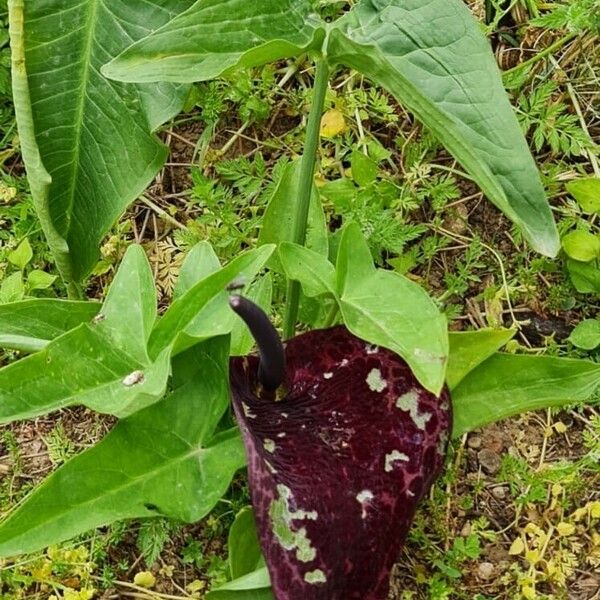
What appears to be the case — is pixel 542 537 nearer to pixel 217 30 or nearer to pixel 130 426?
pixel 130 426

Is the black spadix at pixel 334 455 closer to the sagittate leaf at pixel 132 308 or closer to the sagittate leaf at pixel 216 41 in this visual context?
the sagittate leaf at pixel 132 308

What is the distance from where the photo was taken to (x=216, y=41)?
0.74 m

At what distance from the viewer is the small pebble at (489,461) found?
1.05 metres

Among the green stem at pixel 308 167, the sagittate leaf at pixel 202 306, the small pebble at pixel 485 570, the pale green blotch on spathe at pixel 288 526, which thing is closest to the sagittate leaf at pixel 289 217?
the green stem at pixel 308 167

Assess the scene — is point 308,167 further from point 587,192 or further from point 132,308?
point 587,192

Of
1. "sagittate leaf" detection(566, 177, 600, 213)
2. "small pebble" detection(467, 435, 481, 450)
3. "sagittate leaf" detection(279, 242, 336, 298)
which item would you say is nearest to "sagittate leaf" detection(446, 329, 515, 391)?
"sagittate leaf" detection(279, 242, 336, 298)

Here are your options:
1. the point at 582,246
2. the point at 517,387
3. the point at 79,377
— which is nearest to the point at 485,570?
the point at 517,387

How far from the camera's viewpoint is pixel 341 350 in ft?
2.73

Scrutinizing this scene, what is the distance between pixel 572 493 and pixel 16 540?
0.58 meters

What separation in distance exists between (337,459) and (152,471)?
157 mm

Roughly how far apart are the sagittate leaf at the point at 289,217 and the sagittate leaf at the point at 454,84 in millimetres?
145

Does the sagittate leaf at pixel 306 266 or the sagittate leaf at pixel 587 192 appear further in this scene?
the sagittate leaf at pixel 587 192

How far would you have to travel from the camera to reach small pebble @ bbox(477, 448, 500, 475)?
3.43ft

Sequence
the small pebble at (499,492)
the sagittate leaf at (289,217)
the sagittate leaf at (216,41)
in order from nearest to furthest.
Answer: the sagittate leaf at (216,41), the sagittate leaf at (289,217), the small pebble at (499,492)
